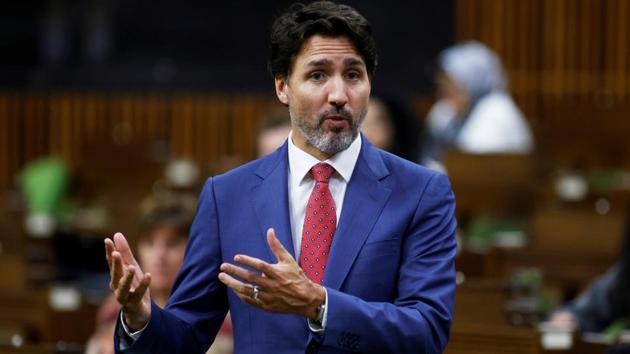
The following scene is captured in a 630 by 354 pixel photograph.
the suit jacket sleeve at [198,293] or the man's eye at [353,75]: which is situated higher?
the man's eye at [353,75]

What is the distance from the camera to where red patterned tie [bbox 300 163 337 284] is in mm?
3006

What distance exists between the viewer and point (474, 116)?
28.4 feet

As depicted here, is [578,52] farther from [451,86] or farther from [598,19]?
[451,86]

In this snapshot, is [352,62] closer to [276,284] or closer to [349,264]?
[349,264]

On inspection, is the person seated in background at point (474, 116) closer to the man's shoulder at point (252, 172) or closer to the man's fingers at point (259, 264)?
the man's shoulder at point (252, 172)

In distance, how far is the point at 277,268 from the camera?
271 cm

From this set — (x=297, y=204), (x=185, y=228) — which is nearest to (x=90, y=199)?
(x=185, y=228)

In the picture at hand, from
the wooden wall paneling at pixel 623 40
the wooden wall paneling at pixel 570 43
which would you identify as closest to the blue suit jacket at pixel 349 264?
the wooden wall paneling at pixel 623 40

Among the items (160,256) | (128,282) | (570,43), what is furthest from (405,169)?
(570,43)

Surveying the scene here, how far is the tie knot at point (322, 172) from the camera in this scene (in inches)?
121

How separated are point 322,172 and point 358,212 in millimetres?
131

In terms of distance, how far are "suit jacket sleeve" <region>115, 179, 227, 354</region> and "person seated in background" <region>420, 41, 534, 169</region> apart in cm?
510

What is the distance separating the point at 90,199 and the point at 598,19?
437 cm

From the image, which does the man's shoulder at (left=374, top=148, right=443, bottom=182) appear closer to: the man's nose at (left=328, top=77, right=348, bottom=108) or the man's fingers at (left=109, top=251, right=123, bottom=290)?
the man's nose at (left=328, top=77, right=348, bottom=108)
